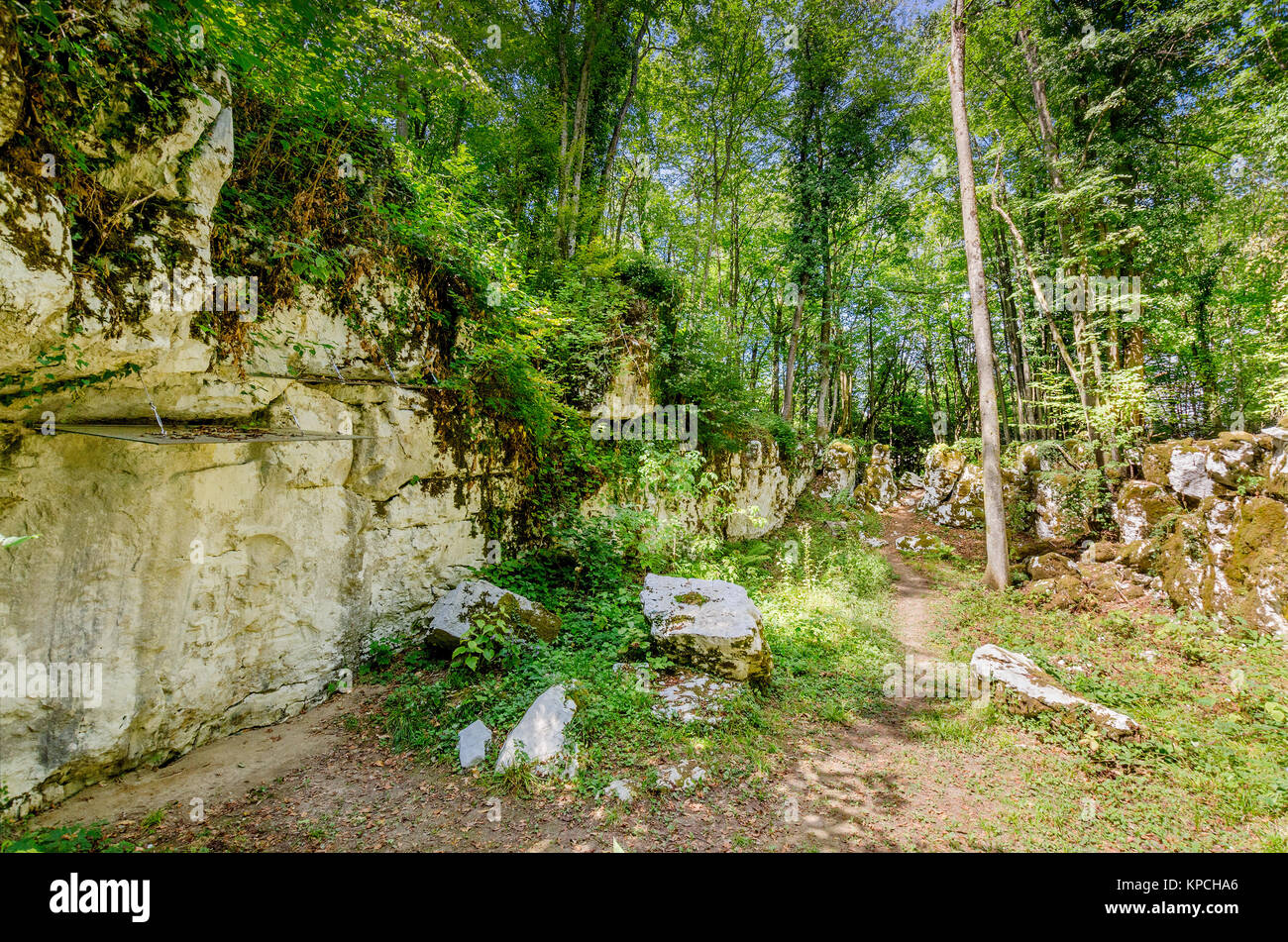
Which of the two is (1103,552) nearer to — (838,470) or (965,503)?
(965,503)

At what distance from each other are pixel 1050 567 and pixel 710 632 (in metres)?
9.02

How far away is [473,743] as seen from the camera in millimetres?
4090

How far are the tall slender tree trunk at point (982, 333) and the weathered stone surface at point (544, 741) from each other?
10085mm

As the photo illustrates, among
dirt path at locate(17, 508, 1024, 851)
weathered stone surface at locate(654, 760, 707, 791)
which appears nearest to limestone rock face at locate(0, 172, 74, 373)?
dirt path at locate(17, 508, 1024, 851)

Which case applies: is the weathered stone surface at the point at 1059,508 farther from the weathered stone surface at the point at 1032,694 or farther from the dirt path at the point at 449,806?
the dirt path at the point at 449,806

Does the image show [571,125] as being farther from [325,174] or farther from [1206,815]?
[1206,815]

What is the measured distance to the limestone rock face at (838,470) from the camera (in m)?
18.5

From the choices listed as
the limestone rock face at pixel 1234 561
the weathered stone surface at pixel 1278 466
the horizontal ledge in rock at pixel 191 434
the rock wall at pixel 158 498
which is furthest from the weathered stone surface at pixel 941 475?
the horizontal ledge in rock at pixel 191 434

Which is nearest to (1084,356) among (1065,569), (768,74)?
(1065,569)

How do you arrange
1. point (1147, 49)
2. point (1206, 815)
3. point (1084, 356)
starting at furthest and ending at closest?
point (1084, 356)
point (1147, 49)
point (1206, 815)

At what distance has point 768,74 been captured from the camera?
618 inches

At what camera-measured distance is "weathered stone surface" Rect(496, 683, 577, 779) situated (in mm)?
3879

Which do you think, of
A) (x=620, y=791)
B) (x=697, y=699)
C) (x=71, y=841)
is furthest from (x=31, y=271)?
(x=697, y=699)

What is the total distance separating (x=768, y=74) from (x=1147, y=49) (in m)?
9.74
